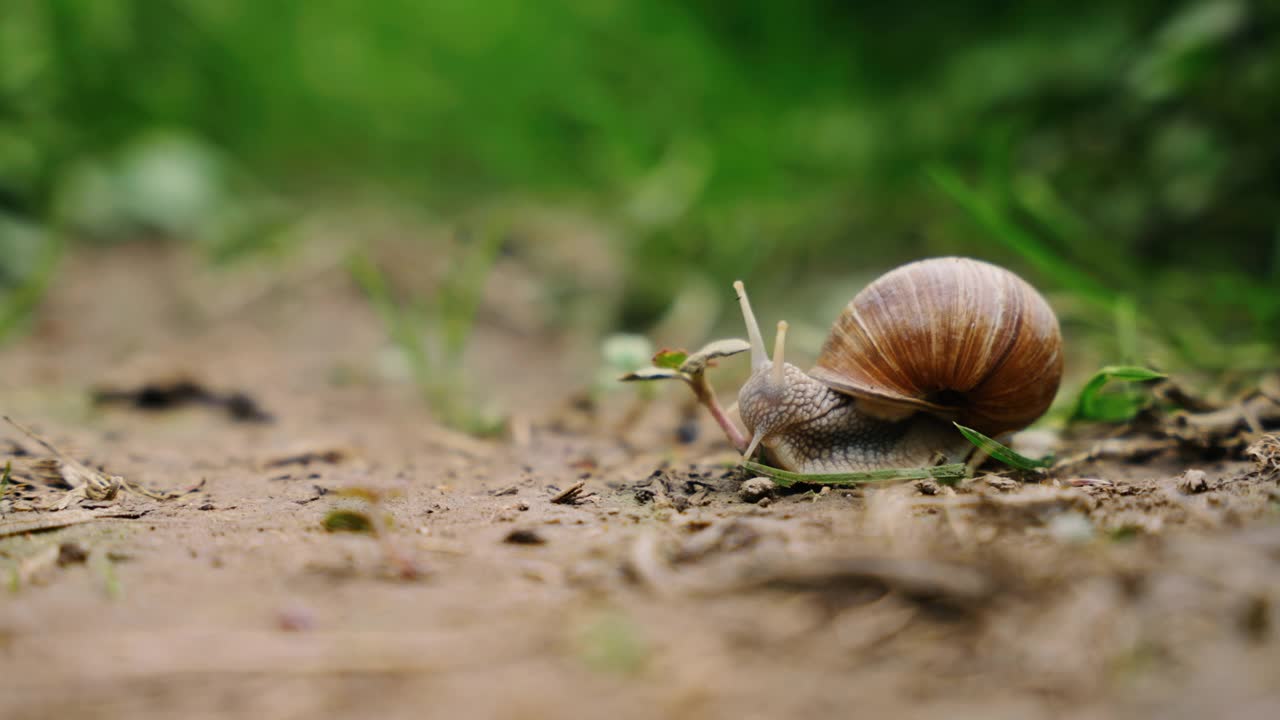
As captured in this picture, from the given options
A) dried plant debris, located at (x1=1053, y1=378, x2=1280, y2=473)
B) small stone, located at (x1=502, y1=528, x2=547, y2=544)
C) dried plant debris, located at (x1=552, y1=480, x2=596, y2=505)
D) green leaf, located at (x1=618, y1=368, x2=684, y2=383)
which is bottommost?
small stone, located at (x1=502, y1=528, x2=547, y2=544)

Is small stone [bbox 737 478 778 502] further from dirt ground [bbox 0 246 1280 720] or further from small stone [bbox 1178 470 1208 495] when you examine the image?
small stone [bbox 1178 470 1208 495]

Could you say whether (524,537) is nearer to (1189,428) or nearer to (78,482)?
(78,482)

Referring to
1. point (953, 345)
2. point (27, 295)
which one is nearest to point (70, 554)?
point (953, 345)

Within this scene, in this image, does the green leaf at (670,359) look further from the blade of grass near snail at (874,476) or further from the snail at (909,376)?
the blade of grass near snail at (874,476)

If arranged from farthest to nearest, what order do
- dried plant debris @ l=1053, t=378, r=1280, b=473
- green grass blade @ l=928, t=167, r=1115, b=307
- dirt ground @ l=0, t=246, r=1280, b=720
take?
green grass blade @ l=928, t=167, r=1115, b=307
dried plant debris @ l=1053, t=378, r=1280, b=473
dirt ground @ l=0, t=246, r=1280, b=720

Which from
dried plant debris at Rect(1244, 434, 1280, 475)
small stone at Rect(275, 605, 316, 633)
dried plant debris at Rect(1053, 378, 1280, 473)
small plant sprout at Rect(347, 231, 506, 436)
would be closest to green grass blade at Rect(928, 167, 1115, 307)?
dried plant debris at Rect(1053, 378, 1280, 473)

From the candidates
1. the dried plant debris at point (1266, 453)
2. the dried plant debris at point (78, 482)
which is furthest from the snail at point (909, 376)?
the dried plant debris at point (78, 482)
